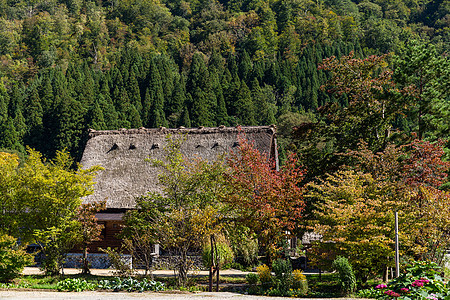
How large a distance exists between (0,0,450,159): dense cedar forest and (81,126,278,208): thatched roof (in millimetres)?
10121

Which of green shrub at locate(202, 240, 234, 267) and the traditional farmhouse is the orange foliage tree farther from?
the traditional farmhouse

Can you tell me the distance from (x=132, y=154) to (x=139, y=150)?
0.48 meters

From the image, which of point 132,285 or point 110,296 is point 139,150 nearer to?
point 132,285

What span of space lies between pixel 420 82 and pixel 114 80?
6218 cm

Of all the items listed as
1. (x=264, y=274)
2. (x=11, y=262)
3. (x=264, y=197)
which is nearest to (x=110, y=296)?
(x=11, y=262)

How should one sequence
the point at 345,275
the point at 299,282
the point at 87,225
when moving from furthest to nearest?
the point at 87,225, the point at 299,282, the point at 345,275

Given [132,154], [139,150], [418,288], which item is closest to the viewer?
[418,288]

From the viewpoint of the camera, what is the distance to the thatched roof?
2898cm

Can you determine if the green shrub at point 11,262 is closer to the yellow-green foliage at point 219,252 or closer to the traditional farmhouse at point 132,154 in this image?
the yellow-green foliage at point 219,252

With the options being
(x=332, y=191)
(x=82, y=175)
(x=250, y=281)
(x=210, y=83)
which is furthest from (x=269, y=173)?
(x=210, y=83)

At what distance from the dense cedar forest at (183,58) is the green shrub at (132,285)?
13470mm

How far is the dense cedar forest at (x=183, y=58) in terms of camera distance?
65.9 metres

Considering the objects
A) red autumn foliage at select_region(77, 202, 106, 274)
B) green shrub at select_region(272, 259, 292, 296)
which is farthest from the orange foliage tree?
red autumn foliage at select_region(77, 202, 106, 274)

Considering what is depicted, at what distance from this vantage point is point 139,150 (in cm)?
3148
